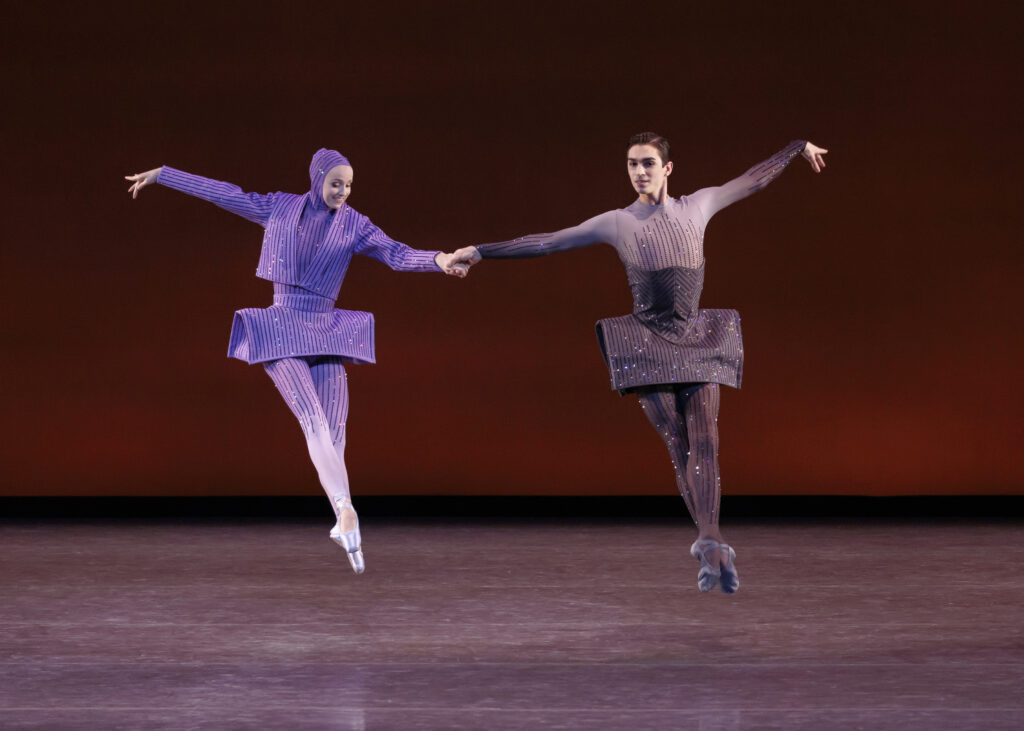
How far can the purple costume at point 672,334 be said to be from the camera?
362cm

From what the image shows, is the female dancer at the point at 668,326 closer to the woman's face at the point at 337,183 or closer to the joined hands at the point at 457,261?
the joined hands at the point at 457,261

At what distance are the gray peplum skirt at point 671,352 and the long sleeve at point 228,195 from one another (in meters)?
1.20

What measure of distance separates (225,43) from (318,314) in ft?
8.66

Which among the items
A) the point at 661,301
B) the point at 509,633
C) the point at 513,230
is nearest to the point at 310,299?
the point at 661,301

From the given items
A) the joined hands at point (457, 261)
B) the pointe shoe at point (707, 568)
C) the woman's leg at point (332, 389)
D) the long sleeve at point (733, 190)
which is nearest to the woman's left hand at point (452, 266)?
the joined hands at point (457, 261)

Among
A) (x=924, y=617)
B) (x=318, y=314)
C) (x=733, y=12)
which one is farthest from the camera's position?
(x=733, y=12)

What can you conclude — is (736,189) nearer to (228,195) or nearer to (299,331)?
(299,331)

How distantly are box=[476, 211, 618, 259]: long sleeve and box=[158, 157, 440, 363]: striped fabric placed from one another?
1.60ft

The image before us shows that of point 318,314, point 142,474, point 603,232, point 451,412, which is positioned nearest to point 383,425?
point 451,412

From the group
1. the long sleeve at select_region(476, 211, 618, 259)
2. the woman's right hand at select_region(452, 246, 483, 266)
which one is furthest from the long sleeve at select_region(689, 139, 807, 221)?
the woman's right hand at select_region(452, 246, 483, 266)

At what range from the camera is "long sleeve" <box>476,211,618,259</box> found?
3723 mm

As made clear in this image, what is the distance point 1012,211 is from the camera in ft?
20.7

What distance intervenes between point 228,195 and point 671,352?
1532mm

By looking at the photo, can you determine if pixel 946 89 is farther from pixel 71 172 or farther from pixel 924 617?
pixel 71 172
